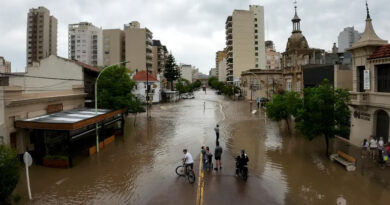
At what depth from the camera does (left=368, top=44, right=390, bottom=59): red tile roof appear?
16.0m

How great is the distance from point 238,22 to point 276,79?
108 ft

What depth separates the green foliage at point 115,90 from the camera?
80.9 ft

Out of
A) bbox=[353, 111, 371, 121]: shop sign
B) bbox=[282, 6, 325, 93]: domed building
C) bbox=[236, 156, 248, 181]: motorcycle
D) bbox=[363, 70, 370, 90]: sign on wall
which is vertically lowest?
bbox=[236, 156, 248, 181]: motorcycle

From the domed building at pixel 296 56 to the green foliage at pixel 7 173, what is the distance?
3635 cm

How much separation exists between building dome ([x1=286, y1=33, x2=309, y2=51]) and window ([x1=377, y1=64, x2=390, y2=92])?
1122 inches

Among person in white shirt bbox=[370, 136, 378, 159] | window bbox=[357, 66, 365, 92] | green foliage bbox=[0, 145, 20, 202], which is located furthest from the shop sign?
green foliage bbox=[0, 145, 20, 202]

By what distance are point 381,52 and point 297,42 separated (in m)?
30.1

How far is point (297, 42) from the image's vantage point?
45.1 metres

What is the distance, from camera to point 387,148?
1465cm

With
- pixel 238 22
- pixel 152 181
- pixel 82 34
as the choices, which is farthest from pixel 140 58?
pixel 152 181

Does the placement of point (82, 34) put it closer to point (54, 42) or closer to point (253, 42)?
point (54, 42)

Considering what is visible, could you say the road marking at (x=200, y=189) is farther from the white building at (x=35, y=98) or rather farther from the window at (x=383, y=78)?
the window at (x=383, y=78)

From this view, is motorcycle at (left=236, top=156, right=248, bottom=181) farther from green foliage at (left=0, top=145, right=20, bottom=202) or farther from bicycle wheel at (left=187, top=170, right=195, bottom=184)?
green foliage at (left=0, top=145, right=20, bottom=202)

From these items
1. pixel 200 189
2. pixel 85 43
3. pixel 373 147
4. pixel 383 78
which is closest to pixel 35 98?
pixel 200 189
